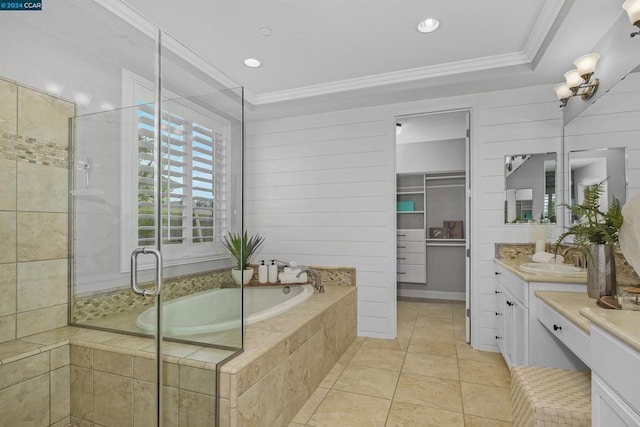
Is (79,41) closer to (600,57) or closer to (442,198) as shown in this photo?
(600,57)

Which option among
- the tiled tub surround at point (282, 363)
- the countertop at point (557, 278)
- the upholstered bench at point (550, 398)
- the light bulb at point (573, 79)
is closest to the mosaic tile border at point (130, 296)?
the tiled tub surround at point (282, 363)

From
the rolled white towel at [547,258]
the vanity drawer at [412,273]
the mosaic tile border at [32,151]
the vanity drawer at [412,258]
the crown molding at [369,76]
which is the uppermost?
the crown molding at [369,76]

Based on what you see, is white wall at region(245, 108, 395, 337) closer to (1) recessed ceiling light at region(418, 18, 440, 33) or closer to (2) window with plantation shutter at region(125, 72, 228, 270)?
(1) recessed ceiling light at region(418, 18, 440, 33)

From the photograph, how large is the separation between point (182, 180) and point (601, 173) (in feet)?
8.81

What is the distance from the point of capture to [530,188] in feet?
9.68

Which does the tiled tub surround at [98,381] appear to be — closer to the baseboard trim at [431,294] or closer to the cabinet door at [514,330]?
the cabinet door at [514,330]

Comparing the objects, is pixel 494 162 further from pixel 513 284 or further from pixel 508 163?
pixel 513 284

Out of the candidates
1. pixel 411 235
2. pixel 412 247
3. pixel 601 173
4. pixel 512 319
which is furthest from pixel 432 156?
pixel 512 319

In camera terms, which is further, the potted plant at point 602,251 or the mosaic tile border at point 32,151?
the potted plant at point 602,251

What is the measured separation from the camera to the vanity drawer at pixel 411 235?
16.6 feet

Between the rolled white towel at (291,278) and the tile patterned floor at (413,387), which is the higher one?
the rolled white towel at (291,278)

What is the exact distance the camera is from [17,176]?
100 cm

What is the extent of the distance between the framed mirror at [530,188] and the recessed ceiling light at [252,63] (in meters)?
2.38

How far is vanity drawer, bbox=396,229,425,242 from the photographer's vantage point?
507cm
